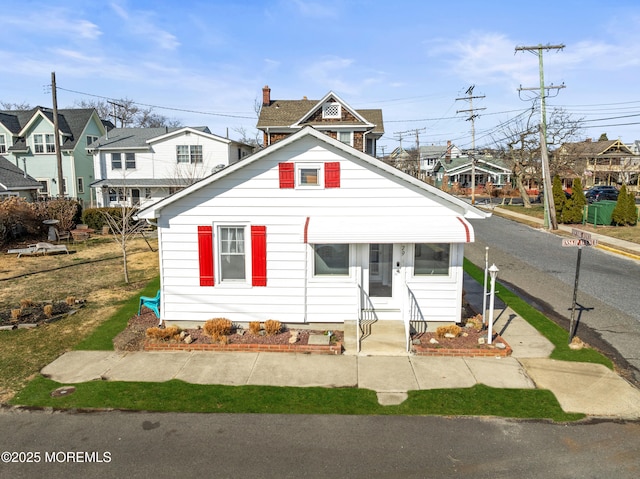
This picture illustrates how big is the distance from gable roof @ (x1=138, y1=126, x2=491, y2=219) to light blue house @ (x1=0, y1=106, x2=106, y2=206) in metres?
30.9

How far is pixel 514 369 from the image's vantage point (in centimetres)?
892

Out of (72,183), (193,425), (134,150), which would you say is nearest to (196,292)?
(193,425)

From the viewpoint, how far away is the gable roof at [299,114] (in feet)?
101

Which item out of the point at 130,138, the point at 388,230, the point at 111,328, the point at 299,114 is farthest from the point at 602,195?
the point at 111,328

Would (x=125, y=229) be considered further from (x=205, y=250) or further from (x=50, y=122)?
(x=50, y=122)

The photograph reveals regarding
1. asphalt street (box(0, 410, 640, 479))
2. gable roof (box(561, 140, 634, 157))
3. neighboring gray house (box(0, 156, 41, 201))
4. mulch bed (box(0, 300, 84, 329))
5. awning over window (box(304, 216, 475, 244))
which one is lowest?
asphalt street (box(0, 410, 640, 479))

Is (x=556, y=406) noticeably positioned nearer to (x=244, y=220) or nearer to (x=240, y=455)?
(x=240, y=455)

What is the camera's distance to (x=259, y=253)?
1059cm

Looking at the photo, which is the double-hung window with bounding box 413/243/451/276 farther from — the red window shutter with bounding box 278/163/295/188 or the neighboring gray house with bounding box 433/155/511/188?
the neighboring gray house with bounding box 433/155/511/188

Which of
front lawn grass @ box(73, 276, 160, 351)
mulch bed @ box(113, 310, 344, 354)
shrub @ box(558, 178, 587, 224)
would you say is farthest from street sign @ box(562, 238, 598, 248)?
Answer: shrub @ box(558, 178, 587, 224)

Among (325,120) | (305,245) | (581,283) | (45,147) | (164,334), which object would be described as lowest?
(164,334)

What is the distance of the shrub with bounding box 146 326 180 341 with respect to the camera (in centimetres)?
1013

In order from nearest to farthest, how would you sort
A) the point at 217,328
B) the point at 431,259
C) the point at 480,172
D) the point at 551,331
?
the point at 217,328, the point at 431,259, the point at 551,331, the point at 480,172

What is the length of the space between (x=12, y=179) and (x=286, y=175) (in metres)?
29.6
